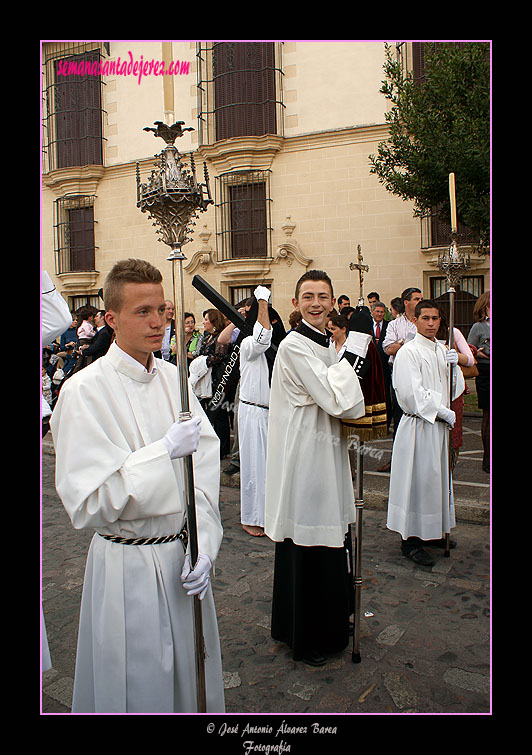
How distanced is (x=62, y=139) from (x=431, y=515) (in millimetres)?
19541

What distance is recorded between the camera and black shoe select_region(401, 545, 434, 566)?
4524 mm

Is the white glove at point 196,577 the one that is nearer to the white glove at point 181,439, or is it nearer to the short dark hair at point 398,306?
the white glove at point 181,439

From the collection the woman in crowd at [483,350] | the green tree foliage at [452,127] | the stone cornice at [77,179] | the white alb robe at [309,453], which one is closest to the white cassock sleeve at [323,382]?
the white alb robe at [309,453]

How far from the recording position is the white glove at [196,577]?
2109 mm

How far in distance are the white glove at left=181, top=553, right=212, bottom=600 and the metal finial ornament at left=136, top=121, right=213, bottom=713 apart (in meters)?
0.03

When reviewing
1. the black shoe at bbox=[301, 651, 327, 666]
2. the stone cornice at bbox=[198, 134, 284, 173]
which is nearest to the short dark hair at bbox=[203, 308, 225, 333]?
the black shoe at bbox=[301, 651, 327, 666]

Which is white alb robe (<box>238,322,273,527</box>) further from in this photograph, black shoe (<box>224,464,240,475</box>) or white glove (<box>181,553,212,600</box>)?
white glove (<box>181,553,212,600</box>)

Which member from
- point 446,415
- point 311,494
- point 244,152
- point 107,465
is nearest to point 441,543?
point 446,415

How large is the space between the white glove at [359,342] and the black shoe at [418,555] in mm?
2262

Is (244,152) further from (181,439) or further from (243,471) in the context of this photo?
(181,439)

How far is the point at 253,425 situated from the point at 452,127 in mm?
8218

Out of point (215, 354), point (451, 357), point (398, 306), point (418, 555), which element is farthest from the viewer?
point (398, 306)

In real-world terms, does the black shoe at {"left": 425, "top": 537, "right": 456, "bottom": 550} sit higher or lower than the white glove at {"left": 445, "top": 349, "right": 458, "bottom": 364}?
lower

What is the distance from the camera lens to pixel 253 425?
585cm
